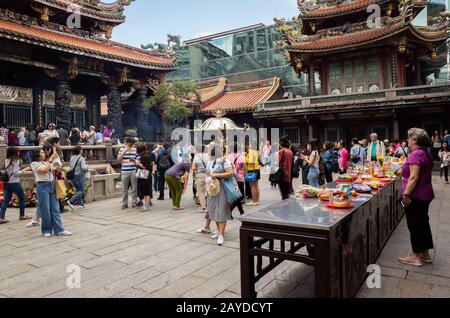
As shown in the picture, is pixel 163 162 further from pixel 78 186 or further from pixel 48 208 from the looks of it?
pixel 48 208

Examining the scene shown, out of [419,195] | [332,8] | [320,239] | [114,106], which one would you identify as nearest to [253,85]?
[332,8]

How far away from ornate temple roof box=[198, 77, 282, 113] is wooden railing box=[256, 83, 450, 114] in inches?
90.4

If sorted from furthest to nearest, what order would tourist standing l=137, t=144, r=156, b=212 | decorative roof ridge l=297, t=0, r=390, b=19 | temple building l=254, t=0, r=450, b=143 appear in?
1. decorative roof ridge l=297, t=0, r=390, b=19
2. temple building l=254, t=0, r=450, b=143
3. tourist standing l=137, t=144, r=156, b=212

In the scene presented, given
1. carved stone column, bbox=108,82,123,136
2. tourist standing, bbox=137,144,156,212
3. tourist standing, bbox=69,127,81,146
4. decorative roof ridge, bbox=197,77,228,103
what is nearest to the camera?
tourist standing, bbox=137,144,156,212

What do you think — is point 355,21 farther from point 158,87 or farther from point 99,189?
point 99,189

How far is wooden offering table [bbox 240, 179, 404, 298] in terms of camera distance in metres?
2.64

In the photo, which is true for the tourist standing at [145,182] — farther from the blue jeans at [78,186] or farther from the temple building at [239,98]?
the temple building at [239,98]

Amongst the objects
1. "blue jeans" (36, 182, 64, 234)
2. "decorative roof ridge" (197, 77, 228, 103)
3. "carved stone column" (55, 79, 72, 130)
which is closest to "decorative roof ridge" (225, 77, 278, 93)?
"decorative roof ridge" (197, 77, 228, 103)

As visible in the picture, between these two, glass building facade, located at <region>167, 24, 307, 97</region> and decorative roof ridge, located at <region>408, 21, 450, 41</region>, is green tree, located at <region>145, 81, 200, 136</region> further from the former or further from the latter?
decorative roof ridge, located at <region>408, 21, 450, 41</region>

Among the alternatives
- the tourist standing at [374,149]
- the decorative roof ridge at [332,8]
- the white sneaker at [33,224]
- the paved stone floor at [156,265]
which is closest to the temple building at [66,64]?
the white sneaker at [33,224]

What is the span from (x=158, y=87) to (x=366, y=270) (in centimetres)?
1617

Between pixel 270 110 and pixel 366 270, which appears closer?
pixel 366 270
